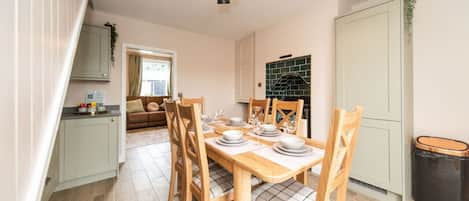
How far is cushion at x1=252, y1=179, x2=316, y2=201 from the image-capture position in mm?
1043

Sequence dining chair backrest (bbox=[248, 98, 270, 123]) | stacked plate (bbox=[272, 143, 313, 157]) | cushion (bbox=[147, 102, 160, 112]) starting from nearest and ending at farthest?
stacked plate (bbox=[272, 143, 313, 157])
dining chair backrest (bbox=[248, 98, 270, 123])
cushion (bbox=[147, 102, 160, 112])

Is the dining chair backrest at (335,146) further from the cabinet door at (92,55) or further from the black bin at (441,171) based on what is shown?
the cabinet door at (92,55)

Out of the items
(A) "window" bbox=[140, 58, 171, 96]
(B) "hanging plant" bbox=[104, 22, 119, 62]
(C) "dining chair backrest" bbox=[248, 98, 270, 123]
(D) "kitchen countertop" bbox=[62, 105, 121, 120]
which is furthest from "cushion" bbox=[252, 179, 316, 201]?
(A) "window" bbox=[140, 58, 171, 96]

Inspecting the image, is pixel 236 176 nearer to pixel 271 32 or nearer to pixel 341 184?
pixel 341 184

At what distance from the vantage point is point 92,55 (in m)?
2.34

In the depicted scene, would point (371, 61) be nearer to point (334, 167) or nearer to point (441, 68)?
point (441, 68)

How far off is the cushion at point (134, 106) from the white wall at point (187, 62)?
9.18 ft

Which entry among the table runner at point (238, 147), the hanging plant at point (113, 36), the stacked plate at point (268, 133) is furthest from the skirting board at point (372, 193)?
the hanging plant at point (113, 36)

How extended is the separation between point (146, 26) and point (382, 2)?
3.35m

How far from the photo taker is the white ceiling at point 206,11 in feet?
8.05

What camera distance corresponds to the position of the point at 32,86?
68 cm

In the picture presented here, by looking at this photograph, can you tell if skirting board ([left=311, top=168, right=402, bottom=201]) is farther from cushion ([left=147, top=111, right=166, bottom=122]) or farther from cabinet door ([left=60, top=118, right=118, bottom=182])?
cushion ([left=147, top=111, right=166, bottom=122])

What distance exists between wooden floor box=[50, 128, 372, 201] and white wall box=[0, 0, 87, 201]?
4.40 feet

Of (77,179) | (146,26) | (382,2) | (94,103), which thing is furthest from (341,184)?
(146,26)
